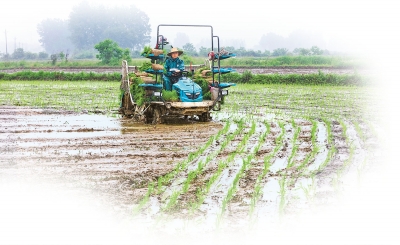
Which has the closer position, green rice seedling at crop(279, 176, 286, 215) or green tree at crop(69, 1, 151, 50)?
green rice seedling at crop(279, 176, 286, 215)

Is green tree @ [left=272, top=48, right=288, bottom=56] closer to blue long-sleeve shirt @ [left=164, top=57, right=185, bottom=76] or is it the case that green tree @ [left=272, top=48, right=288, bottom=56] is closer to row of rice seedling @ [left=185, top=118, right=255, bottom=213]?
blue long-sleeve shirt @ [left=164, top=57, right=185, bottom=76]

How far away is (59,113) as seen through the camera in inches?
533

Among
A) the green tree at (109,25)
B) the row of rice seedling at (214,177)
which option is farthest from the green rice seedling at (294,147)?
the green tree at (109,25)

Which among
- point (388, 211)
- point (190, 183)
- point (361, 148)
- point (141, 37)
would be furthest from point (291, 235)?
point (141, 37)

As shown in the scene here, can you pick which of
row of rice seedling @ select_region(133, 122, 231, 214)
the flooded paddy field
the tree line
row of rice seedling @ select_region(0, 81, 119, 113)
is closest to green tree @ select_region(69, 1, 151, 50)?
the tree line

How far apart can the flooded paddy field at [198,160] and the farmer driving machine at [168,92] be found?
1.15ft

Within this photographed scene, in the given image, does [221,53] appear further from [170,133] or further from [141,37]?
[141,37]

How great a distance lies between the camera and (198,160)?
25.9 ft

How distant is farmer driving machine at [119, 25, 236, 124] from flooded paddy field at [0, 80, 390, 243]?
1.15ft

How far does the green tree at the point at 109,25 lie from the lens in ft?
191

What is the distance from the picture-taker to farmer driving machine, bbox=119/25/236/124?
1122 cm

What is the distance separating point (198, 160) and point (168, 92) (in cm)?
374

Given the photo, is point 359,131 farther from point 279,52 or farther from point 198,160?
point 279,52

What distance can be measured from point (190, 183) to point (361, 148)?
144 inches
